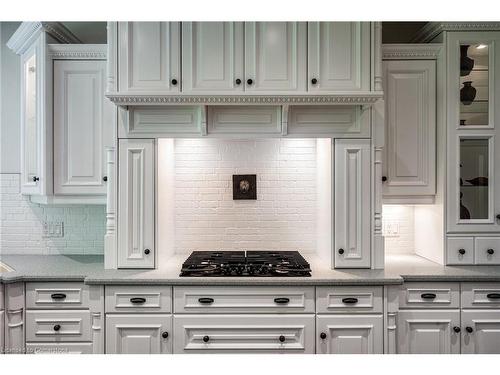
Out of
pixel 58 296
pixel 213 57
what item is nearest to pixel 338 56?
pixel 213 57

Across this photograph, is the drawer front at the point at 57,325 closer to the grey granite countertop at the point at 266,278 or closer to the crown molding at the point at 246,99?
the grey granite countertop at the point at 266,278

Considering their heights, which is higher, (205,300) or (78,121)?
(78,121)

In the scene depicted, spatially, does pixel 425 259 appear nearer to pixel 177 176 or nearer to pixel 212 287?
pixel 212 287

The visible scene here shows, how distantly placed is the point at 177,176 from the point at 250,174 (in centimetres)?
58

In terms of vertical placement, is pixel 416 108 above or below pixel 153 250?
above

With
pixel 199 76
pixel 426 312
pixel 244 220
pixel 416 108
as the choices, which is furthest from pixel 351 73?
pixel 426 312

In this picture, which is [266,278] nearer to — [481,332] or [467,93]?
[481,332]

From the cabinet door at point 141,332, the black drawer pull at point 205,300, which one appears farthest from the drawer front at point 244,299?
the cabinet door at point 141,332

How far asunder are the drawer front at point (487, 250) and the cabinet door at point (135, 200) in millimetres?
2210

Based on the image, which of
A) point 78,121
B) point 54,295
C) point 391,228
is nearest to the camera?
point 54,295

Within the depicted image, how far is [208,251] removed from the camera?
2982mm

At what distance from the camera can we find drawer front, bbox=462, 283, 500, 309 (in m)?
2.39

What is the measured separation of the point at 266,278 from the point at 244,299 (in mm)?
185

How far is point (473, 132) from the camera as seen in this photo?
2566 millimetres
